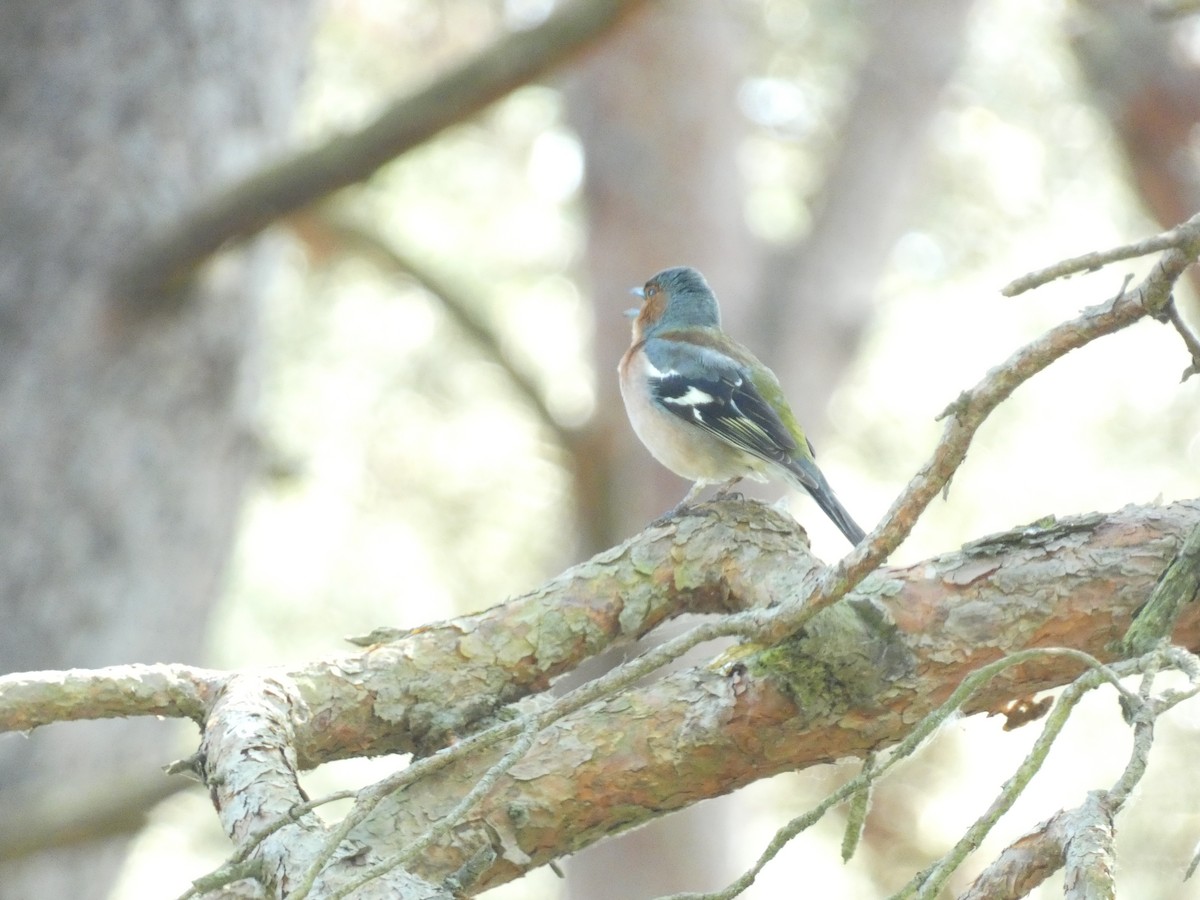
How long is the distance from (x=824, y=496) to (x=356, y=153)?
6.28 ft

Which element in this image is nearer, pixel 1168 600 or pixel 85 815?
pixel 1168 600

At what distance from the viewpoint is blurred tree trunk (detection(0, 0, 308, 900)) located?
4766mm

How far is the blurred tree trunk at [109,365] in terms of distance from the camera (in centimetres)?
477

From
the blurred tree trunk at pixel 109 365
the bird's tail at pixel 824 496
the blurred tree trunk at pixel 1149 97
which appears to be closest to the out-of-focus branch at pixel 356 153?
the blurred tree trunk at pixel 109 365

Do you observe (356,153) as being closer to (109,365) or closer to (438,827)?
(109,365)

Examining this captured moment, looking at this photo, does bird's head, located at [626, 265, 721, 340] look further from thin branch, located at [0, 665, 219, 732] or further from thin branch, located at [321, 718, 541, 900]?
thin branch, located at [321, 718, 541, 900]

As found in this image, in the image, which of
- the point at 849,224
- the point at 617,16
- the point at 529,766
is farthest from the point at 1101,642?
the point at 849,224

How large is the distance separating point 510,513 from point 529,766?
877cm

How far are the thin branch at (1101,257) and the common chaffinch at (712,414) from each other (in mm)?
2261

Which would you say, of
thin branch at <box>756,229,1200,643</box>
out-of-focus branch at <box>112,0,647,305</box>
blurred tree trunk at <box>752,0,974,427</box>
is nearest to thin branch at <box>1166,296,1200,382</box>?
thin branch at <box>756,229,1200,643</box>

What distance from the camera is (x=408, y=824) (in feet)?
8.11

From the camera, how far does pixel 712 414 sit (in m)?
4.80

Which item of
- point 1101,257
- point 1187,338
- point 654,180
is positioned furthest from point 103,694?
point 654,180

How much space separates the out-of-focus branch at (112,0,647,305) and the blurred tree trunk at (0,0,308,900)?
17 centimetres
